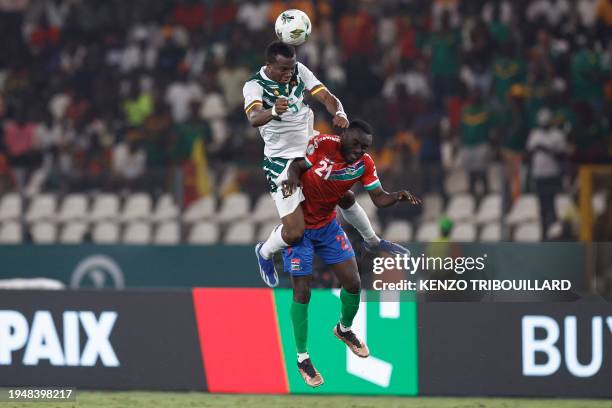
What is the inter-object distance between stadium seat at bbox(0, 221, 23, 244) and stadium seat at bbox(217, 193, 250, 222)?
9.76 feet

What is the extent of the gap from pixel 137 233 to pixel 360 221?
A: 269 inches

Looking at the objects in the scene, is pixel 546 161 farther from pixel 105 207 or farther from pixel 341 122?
pixel 341 122

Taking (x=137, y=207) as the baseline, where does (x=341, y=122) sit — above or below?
above

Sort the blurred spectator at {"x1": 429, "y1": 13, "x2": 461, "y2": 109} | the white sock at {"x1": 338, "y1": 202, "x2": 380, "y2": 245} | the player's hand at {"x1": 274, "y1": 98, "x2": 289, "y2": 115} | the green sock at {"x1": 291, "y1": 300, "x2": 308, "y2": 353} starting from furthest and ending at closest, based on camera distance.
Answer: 1. the blurred spectator at {"x1": 429, "y1": 13, "x2": 461, "y2": 109}
2. the white sock at {"x1": 338, "y1": 202, "x2": 380, "y2": 245}
3. the green sock at {"x1": 291, "y1": 300, "x2": 308, "y2": 353}
4. the player's hand at {"x1": 274, "y1": 98, "x2": 289, "y2": 115}

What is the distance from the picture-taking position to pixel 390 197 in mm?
11164

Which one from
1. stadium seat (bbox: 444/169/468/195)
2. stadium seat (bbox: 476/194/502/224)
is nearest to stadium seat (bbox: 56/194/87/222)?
stadium seat (bbox: 444/169/468/195)

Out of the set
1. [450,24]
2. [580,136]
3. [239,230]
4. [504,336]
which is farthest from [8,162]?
[504,336]

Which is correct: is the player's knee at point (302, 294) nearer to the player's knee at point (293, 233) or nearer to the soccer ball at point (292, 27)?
the player's knee at point (293, 233)

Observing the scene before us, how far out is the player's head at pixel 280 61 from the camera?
10664 mm

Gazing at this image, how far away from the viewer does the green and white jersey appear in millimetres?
10859

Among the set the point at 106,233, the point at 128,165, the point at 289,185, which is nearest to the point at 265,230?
the point at 106,233

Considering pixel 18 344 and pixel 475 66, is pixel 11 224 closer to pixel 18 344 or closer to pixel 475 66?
pixel 18 344

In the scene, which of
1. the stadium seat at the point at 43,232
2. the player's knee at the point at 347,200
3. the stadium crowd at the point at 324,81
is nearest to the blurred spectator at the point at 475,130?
the stadium crowd at the point at 324,81

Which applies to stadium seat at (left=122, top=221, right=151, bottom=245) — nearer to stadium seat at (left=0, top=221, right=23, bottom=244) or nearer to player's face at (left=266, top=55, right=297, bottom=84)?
stadium seat at (left=0, top=221, right=23, bottom=244)
